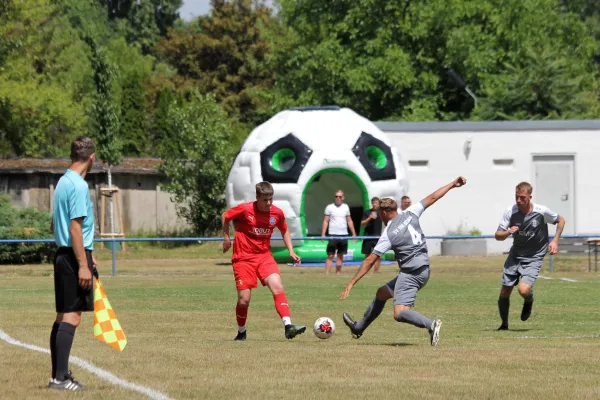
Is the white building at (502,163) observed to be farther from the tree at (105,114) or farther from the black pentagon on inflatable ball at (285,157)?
the tree at (105,114)

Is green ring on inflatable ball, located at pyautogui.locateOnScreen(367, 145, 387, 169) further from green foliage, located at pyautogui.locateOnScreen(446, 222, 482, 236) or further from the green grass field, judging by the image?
the green grass field

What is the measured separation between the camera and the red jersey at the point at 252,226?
13859mm

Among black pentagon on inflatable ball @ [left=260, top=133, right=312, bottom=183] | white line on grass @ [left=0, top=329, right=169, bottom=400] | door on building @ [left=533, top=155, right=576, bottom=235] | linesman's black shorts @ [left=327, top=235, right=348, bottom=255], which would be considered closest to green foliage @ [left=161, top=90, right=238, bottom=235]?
black pentagon on inflatable ball @ [left=260, top=133, right=312, bottom=183]

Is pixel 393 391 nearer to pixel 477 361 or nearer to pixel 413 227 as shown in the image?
pixel 477 361

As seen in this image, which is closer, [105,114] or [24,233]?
[24,233]

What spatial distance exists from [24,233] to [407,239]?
2234 cm

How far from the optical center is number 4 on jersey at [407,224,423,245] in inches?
514

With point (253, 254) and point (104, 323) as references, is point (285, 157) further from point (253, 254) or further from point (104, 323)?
point (104, 323)

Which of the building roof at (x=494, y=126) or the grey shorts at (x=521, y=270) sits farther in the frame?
the building roof at (x=494, y=126)

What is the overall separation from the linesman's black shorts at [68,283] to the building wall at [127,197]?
3332 cm

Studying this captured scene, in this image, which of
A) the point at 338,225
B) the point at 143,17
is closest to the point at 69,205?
the point at 338,225

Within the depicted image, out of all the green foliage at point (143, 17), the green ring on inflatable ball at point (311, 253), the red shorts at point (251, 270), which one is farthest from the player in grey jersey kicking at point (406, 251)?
the green foliage at point (143, 17)

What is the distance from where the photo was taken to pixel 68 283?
9383 mm

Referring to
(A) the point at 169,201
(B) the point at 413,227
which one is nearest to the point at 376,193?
(A) the point at 169,201
